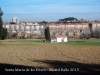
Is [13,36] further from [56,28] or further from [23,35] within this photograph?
[56,28]

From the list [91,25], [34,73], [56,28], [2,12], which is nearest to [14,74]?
[34,73]

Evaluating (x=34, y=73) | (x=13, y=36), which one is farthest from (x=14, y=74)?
(x=13, y=36)

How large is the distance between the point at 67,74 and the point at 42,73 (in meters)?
1.29

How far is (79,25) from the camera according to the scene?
571 ft

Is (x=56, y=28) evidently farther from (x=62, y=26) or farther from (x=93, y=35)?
(x=93, y=35)

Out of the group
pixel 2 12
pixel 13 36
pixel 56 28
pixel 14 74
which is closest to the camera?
pixel 14 74

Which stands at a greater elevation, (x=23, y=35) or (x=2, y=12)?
(x=2, y=12)

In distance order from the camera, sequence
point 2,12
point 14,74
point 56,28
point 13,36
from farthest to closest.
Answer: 1. point 56,28
2. point 13,36
3. point 2,12
4. point 14,74

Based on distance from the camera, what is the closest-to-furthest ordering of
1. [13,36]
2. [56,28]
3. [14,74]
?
[14,74]
[13,36]
[56,28]

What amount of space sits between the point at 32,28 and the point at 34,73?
6312 inches

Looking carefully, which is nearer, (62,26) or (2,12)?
(2,12)

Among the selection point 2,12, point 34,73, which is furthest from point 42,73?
point 2,12

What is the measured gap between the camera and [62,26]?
171500 millimetres

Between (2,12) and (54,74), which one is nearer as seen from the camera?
(54,74)
